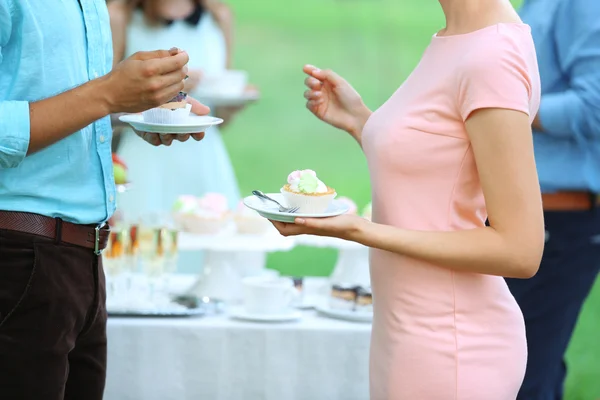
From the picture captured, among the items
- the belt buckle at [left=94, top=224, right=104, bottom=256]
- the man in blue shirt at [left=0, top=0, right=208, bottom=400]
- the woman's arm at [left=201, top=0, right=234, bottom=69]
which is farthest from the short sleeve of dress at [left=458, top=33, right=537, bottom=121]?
the woman's arm at [left=201, top=0, right=234, bottom=69]

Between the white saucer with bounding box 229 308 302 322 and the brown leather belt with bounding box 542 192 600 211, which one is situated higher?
the brown leather belt with bounding box 542 192 600 211

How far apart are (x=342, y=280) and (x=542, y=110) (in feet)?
3.00

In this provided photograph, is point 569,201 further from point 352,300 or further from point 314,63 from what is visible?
point 314,63

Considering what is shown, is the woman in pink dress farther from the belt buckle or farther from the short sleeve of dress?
the belt buckle

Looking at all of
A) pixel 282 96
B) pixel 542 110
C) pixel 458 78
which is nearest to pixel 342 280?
pixel 542 110

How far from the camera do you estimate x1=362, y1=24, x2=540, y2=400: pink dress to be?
1597 millimetres

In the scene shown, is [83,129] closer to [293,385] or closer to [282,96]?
[293,385]

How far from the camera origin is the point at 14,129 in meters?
1.49

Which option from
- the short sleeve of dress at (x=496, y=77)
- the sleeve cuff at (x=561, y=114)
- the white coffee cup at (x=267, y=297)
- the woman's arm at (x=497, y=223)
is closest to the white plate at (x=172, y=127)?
the woman's arm at (x=497, y=223)

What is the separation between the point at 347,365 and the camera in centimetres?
258

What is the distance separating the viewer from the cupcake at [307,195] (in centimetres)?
171

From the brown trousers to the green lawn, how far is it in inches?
266

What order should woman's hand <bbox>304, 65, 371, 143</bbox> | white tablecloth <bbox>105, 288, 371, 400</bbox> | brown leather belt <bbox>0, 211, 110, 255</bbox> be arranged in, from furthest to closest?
white tablecloth <bbox>105, 288, 371, 400</bbox>
woman's hand <bbox>304, 65, 371, 143</bbox>
brown leather belt <bbox>0, 211, 110, 255</bbox>

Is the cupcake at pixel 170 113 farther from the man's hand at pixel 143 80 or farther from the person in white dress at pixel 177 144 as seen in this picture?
the person in white dress at pixel 177 144
